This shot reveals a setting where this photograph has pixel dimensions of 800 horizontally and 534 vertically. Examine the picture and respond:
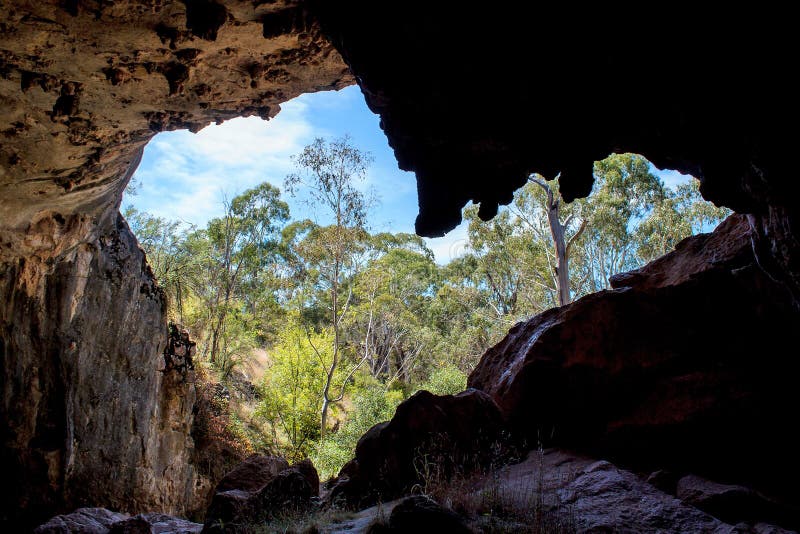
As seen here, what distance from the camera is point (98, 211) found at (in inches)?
314

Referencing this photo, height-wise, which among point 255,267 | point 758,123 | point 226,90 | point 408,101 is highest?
point 255,267

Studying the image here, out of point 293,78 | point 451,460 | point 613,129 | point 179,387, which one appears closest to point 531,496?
point 451,460

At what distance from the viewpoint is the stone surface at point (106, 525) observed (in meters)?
5.38

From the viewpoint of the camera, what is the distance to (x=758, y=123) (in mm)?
3184

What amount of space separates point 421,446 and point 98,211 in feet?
22.4

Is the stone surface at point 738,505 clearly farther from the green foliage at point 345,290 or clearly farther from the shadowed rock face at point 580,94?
the green foliage at point 345,290

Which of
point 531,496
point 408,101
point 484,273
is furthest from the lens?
point 484,273

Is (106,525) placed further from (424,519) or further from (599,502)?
(599,502)

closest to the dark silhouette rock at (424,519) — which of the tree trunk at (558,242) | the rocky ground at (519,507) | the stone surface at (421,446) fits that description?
the rocky ground at (519,507)

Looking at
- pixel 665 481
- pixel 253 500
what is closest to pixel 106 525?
pixel 253 500

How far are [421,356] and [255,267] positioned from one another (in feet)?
37.8

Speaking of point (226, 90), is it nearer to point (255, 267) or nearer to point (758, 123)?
point (758, 123)

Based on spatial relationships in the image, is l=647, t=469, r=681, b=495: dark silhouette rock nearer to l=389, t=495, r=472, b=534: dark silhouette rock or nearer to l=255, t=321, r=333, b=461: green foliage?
A: l=389, t=495, r=472, b=534: dark silhouette rock

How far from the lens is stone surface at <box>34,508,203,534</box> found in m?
5.38
